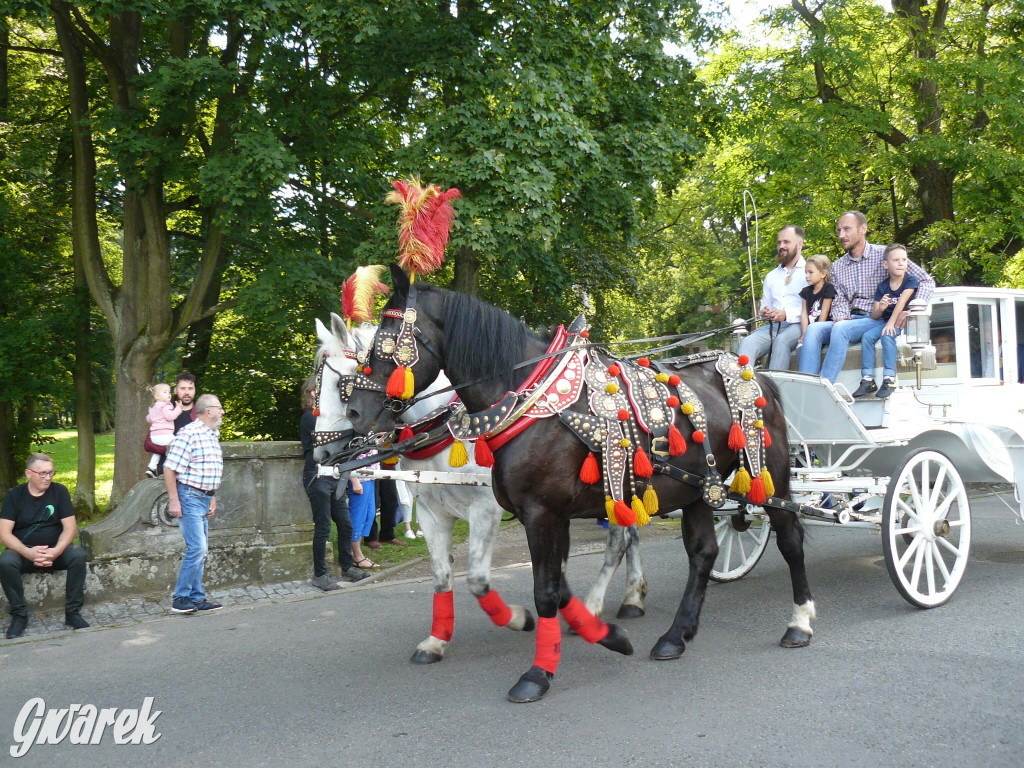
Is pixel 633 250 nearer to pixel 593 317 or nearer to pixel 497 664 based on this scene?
pixel 593 317

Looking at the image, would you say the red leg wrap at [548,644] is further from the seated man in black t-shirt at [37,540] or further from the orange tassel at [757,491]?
the seated man in black t-shirt at [37,540]

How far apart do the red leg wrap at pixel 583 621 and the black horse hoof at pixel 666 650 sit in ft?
1.42

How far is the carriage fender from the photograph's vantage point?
5.93m

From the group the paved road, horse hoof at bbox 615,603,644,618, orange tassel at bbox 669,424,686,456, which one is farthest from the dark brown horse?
horse hoof at bbox 615,603,644,618

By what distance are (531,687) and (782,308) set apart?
3707 millimetres

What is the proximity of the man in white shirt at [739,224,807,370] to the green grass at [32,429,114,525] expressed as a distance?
10.3 metres

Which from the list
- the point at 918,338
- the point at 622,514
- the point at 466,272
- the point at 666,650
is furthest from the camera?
the point at 466,272

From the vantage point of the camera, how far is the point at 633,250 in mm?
18188

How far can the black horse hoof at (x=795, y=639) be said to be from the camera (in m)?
4.92

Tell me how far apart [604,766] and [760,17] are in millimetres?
15390

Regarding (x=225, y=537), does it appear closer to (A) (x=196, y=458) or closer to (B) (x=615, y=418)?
(A) (x=196, y=458)

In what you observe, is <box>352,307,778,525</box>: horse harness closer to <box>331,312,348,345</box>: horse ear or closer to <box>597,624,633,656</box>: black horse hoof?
<box>597,624,633,656</box>: black horse hoof

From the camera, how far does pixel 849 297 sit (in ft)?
20.8

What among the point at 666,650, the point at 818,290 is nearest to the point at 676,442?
the point at 666,650
